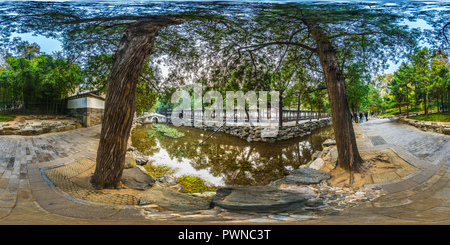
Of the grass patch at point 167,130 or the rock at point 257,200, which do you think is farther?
the grass patch at point 167,130

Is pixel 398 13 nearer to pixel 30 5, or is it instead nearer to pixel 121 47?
pixel 121 47

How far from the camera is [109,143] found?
1439mm

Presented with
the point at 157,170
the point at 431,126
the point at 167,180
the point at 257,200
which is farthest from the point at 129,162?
the point at 431,126

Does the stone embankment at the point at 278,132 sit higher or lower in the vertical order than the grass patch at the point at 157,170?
higher

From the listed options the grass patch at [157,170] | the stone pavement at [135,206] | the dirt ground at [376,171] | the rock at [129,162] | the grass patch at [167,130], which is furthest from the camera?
the grass patch at [167,130]

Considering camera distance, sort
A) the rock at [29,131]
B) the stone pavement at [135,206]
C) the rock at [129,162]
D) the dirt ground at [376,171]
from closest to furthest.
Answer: the stone pavement at [135,206] → the rock at [29,131] → the dirt ground at [376,171] → the rock at [129,162]

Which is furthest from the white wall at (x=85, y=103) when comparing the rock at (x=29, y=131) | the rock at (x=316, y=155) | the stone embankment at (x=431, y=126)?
the stone embankment at (x=431, y=126)

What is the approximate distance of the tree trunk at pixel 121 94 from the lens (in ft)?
4.59

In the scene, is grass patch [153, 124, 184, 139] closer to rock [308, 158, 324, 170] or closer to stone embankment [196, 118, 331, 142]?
stone embankment [196, 118, 331, 142]

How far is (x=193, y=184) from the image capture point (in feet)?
5.43

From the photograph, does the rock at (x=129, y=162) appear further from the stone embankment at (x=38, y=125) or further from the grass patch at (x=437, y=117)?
the grass patch at (x=437, y=117)

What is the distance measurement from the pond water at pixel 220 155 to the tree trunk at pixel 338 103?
138 millimetres

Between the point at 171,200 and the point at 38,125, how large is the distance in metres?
1.05

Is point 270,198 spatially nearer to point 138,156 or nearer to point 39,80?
point 138,156
